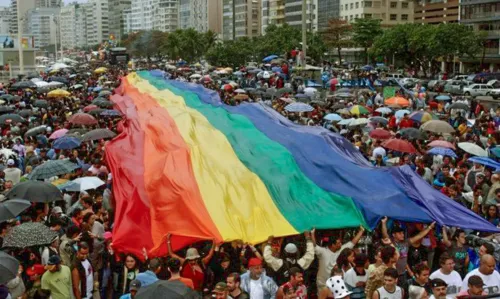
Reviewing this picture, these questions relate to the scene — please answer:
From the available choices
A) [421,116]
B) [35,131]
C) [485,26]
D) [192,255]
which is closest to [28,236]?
[192,255]

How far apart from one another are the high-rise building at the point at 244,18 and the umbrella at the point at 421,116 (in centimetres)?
9716

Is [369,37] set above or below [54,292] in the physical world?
above

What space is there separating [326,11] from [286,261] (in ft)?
299

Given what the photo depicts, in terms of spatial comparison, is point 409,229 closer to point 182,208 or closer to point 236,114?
point 182,208

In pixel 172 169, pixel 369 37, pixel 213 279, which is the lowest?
pixel 213 279

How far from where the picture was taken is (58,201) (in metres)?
12.9

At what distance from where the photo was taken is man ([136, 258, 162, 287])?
8.10m

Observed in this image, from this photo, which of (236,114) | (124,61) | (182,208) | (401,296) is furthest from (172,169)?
(124,61)

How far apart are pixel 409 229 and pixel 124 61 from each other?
78922mm

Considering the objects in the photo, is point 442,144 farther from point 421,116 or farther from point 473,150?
point 421,116

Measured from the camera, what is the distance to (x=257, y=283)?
8422 millimetres

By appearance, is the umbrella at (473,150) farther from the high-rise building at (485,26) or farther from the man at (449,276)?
the high-rise building at (485,26)

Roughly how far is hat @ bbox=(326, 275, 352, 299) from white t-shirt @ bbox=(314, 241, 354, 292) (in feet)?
4.96

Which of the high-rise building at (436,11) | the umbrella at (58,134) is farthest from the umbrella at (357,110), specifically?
the high-rise building at (436,11)
